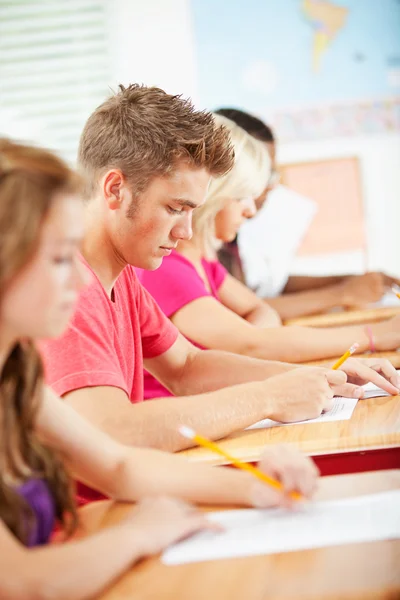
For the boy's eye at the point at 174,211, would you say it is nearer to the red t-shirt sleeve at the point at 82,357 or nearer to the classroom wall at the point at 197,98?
the red t-shirt sleeve at the point at 82,357

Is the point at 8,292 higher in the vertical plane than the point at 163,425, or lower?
higher

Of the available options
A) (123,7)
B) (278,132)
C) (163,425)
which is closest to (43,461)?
(163,425)

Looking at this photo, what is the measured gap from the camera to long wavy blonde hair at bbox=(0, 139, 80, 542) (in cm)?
80

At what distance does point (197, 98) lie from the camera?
3.58m

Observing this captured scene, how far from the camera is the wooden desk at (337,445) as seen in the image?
1.16m

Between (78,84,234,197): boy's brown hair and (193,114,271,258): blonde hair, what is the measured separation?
572mm

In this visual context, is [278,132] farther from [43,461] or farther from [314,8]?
[43,461]

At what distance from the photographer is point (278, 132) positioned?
3.55 metres

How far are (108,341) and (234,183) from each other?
88cm

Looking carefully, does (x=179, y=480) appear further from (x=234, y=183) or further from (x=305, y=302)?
(x=305, y=302)

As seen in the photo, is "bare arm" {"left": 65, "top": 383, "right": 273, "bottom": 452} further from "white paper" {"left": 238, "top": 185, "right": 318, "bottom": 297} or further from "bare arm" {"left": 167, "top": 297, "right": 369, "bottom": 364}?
"white paper" {"left": 238, "top": 185, "right": 318, "bottom": 297}

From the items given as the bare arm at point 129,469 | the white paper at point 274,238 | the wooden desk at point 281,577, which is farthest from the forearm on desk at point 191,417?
the white paper at point 274,238

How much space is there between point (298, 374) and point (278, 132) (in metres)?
2.30

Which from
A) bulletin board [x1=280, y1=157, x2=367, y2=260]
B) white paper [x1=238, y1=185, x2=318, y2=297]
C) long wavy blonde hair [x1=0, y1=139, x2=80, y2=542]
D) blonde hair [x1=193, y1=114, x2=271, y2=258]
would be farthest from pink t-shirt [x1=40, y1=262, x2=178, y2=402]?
bulletin board [x1=280, y1=157, x2=367, y2=260]
